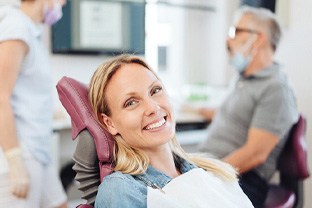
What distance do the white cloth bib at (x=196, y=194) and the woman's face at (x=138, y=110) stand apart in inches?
5.0

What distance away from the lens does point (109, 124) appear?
1.19m

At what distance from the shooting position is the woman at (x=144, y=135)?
1092 millimetres

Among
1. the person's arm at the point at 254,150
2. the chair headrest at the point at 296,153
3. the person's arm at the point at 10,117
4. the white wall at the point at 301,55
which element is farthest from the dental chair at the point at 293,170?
the person's arm at the point at 10,117

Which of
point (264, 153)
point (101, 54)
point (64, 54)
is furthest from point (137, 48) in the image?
point (264, 153)

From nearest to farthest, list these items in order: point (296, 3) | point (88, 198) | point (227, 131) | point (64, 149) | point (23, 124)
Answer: point (88, 198), point (23, 124), point (227, 131), point (296, 3), point (64, 149)

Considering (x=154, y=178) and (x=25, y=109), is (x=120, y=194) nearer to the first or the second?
(x=154, y=178)

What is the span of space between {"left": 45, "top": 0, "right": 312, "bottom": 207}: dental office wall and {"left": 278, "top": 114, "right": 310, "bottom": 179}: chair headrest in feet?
1.01

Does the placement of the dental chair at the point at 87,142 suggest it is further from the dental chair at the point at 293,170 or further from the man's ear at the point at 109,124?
the dental chair at the point at 293,170

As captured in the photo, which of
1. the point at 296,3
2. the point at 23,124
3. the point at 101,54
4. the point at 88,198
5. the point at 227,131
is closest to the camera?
the point at 88,198

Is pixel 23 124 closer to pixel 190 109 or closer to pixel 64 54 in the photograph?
pixel 64 54

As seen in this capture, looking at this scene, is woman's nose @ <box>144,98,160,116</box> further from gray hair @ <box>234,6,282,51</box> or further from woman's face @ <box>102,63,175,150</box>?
gray hair @ <box>234,6,282,51</box>

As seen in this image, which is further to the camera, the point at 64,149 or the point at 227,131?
A: the point at 64,149

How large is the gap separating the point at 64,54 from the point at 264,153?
62.9 inches

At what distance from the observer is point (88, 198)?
1.18 metres
